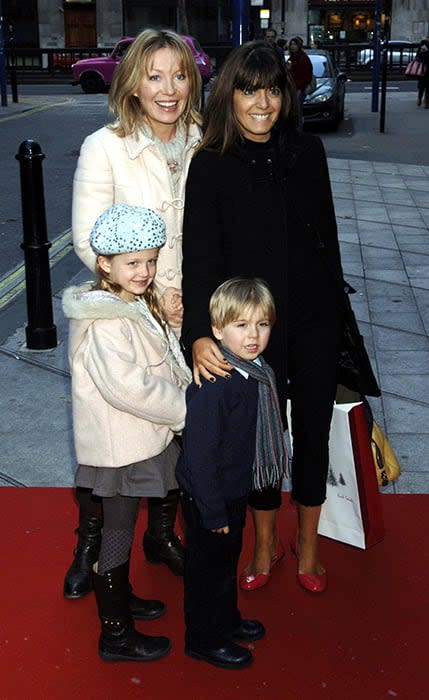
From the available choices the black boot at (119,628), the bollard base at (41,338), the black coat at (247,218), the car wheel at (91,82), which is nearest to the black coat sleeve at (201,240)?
the black coat at (247,218)

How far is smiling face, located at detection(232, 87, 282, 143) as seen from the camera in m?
3.26

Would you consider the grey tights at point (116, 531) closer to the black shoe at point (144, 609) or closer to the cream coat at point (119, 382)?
the cream coat at point (119, 382)

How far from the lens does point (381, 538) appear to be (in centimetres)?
399

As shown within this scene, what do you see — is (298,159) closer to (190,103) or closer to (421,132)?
(190,103)

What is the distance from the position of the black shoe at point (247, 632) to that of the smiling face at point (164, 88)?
175 cm

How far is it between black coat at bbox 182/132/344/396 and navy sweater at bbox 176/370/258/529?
27 cm

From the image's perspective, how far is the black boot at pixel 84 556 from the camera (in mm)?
3725

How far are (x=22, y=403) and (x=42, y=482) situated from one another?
1.04 m

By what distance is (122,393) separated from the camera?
3.15 metres

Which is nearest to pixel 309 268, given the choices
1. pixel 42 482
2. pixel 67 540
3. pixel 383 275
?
pixel 67 540

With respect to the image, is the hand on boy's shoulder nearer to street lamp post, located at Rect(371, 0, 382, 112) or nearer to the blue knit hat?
the blue knit hat

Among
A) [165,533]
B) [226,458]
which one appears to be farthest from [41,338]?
[226,458]

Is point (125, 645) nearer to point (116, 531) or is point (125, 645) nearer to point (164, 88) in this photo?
point (116, 531)

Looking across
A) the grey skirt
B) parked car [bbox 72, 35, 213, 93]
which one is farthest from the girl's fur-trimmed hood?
parked car [bbox 72, 35, 213, 93]
